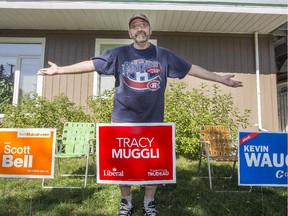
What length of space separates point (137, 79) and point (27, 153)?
1.35 m

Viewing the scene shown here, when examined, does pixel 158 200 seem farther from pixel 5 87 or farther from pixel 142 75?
pixel 5 87

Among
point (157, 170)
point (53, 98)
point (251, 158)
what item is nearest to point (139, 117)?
point (157, 170)

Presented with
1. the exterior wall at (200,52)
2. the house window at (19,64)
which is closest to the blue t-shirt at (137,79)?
the exterior wall at (200,52)

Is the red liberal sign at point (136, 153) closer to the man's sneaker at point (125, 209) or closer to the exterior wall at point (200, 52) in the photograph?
the man's sneaker at point (125, 209)

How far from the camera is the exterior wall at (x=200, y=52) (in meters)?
7.62

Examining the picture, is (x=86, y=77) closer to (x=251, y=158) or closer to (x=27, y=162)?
(x=27, y=162)

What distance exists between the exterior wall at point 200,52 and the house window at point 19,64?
20 cm

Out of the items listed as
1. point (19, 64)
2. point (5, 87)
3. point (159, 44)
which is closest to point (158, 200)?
point (159, 44)

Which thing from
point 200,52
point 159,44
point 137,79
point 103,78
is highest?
point 159,44

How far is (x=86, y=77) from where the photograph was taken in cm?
762

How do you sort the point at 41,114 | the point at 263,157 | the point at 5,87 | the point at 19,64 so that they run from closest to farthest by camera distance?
the point at 263,157 → the point at 41,114 → the point at 5,87 → the point at 19,64

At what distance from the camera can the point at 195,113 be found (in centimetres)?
688

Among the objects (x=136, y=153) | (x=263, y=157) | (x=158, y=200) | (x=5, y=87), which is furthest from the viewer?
(x=5, y=87)

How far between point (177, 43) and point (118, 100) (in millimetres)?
5302
